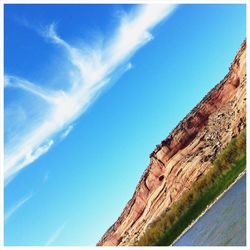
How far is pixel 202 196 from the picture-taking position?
57.3 ft

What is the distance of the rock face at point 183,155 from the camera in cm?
3198

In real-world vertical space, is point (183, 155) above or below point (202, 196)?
above

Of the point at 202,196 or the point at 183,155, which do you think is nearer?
the point at 202,196

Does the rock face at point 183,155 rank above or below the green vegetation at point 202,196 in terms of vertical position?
above

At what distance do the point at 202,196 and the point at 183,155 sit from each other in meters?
19.1

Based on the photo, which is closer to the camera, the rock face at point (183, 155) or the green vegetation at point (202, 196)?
the green vegetation at point (202, 196)

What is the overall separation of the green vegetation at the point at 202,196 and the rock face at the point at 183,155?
35.0 feet

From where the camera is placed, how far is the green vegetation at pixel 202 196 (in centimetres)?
1575

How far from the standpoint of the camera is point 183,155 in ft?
120

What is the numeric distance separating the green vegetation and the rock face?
10.7m

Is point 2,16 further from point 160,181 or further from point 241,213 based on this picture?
point 160,181

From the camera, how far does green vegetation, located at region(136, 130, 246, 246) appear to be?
15.8m

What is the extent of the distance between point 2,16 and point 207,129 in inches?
1086

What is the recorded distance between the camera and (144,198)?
39.7 meters
